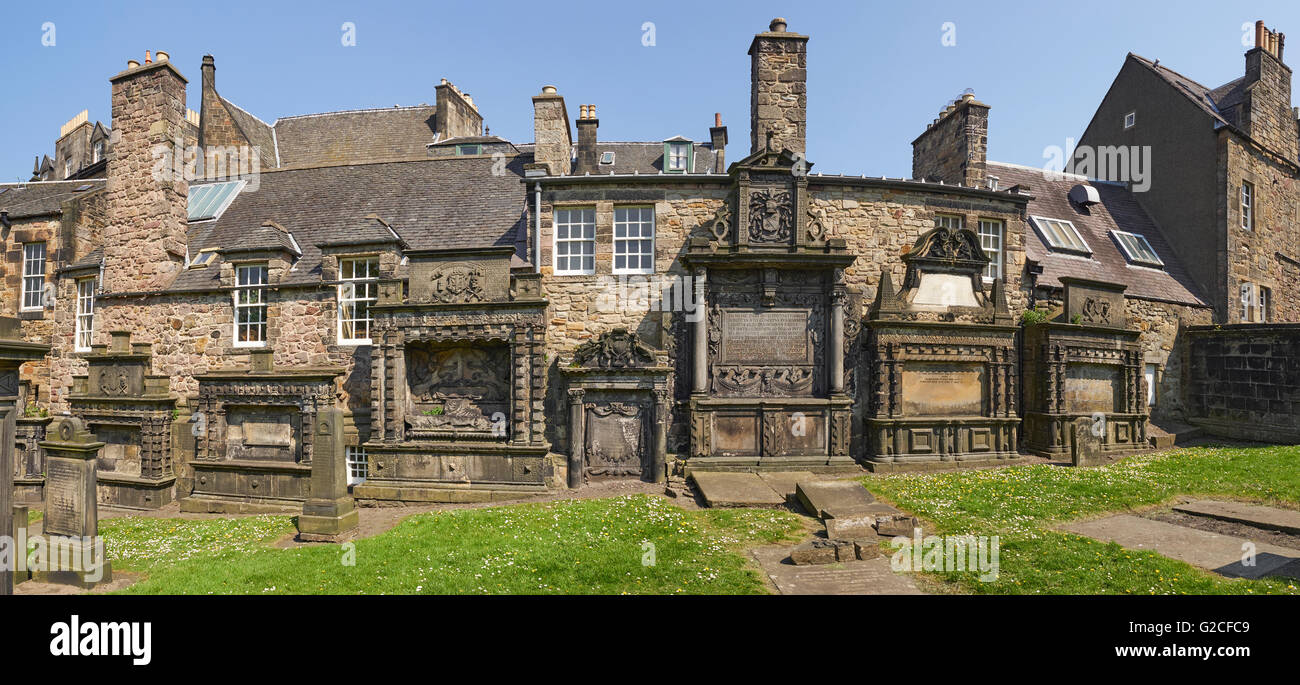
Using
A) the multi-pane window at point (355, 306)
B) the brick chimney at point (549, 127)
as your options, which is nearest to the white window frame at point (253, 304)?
the multi-pane window at point (355, 306)

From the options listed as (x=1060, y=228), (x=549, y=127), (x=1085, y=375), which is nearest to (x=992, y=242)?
(x=1085, y=375)

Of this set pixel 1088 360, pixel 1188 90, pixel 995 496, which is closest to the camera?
pixel 995 496

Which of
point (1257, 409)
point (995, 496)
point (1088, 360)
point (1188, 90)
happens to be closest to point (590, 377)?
point (995, 496)

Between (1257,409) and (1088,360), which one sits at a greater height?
(1088,360)

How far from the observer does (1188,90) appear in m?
21.1

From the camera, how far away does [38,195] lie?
19031 millimetres

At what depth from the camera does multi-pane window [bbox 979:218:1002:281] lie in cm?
1488

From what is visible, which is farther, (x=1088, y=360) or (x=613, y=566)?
(x=1088, y=360)

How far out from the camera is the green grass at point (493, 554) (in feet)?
21.8

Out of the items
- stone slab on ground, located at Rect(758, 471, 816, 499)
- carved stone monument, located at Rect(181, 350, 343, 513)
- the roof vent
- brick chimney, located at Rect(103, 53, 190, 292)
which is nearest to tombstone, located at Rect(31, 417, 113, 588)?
carved stone monument, located at Rect(181, 350, 343, 513)

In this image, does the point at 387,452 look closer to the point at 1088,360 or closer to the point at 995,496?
the point at 995,496

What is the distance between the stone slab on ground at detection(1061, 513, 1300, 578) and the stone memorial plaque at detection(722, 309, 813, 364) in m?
6.15

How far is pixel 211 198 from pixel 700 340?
18.4 m
